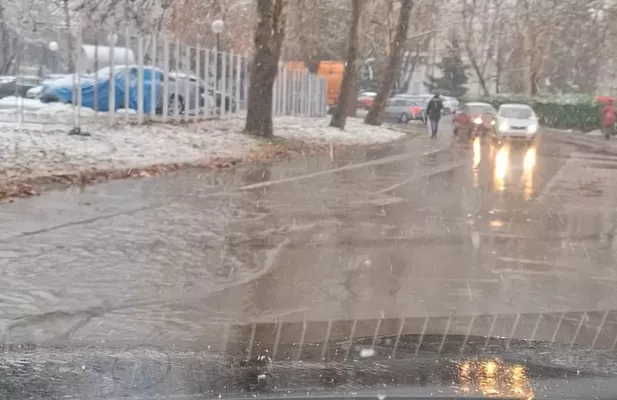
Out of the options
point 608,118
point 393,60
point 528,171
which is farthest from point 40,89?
point 608,118

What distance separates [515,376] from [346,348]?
4.00 feet

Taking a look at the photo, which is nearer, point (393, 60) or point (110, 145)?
point (110, 145)

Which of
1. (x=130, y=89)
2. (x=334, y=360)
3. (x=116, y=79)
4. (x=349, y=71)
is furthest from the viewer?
(x=349, y=71)

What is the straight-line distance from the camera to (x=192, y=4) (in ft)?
86.3

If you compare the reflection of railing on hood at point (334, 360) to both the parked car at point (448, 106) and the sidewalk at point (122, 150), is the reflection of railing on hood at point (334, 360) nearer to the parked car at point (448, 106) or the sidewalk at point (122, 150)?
the sidewalk at point (122, 150)

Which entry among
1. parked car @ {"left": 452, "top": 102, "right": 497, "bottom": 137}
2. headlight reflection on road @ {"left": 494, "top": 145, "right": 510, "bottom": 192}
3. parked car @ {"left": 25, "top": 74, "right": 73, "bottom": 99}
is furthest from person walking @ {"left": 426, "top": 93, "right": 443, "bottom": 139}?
parked car @ {"left": 25, "top": 74, "right": 73, "bottom": 99}

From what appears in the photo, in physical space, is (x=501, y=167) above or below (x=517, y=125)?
below

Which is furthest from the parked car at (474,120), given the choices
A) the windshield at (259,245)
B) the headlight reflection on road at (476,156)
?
the windshield at (259,245)

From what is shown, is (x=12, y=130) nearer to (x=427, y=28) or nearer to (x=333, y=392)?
(x=333, y=392)

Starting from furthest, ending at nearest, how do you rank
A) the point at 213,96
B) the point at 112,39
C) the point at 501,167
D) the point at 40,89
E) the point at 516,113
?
the point at 516,113 < the point at 213,96 < the point at 40,89 < the point at 501,167 < the point at 112,39

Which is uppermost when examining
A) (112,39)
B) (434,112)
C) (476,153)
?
(112,39)

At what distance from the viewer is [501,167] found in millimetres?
20188

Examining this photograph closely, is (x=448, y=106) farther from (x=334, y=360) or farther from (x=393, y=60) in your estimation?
(x=334, y=360)

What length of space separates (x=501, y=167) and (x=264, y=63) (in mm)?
6919
